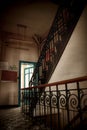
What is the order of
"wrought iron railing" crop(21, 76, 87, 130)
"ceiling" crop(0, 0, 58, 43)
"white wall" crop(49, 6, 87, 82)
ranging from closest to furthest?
"wrought iron railing" crop(21, 76, 87, 130), "white wall" crop(49, 6, 87, 82), "ceiling" crop(0, 0, 58, 43)

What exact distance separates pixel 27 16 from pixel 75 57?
2.91 meters

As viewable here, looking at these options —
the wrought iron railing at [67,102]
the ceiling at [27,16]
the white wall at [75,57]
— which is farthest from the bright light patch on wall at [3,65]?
the white wall at [75,57]

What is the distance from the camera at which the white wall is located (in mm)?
2561

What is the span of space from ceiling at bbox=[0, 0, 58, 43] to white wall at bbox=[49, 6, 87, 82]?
4.29ft

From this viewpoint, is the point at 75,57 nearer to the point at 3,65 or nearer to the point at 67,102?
the point at 67,102

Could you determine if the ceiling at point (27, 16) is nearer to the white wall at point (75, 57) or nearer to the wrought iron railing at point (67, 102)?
the white wall at point (75, 57)

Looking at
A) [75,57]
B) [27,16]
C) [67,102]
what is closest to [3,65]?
[27,16]

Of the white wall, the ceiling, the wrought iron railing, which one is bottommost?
the wrought iron railing

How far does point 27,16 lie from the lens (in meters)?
4.75

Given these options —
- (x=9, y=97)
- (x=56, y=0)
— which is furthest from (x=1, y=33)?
(x=56, y=0)

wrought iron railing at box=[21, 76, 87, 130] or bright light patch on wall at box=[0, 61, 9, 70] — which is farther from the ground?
bright light patch on wall at box=[0, 61, 9, 70]

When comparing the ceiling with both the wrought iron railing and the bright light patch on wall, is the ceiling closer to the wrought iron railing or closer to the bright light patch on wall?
the bright light patch on wall

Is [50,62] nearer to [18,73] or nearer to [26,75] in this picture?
[18,73]

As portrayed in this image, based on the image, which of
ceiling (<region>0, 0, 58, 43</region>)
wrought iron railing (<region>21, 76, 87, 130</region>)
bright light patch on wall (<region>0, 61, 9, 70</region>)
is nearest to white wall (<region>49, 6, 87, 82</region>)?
wrought iron railing (<region>21, 76, 87, 130</region>)
